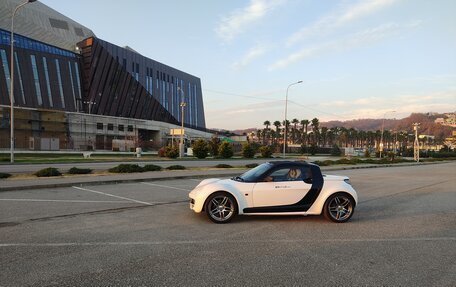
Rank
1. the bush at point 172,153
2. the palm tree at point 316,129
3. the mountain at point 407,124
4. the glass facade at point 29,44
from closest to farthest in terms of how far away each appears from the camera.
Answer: the bush at point 172,153
the glass facade at point 29,44
the mountain at point 407,124
the palm tree at point 316,129

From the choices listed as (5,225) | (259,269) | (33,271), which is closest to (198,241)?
(259,269)

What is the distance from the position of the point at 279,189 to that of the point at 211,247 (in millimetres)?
2441

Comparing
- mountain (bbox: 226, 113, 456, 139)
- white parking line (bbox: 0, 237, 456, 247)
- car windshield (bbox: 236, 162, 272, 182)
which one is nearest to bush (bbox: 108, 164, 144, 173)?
car windshield (bbox: 236, 162, 272, 182)

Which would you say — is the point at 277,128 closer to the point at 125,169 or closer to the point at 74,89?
the point at 74,89

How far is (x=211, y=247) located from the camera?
19.6ft

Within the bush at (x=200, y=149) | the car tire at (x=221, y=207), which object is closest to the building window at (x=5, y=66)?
the bush at (x=200, y=149)

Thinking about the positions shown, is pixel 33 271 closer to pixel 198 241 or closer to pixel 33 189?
pixel 198 241

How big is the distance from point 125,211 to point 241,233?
3.52 metres

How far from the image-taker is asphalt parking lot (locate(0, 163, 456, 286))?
15.2 feet

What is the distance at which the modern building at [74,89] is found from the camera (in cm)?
6181

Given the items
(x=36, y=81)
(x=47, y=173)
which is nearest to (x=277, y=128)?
(x=36, y=81)

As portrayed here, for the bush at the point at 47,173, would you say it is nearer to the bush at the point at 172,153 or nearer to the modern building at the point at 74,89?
the bush at the point at 172,153

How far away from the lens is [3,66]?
2469 inches

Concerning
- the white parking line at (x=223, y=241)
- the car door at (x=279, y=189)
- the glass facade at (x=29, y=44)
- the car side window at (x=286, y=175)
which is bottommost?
the white parking line at (x=223, y=241)
